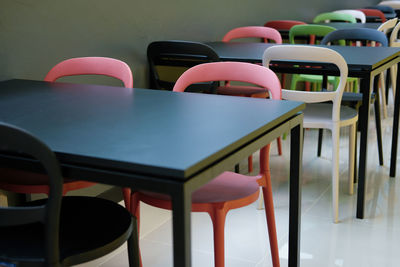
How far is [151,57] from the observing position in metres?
3.16

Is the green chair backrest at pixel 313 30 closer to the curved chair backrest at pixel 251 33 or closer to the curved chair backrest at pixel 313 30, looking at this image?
the curved chair backrest at pixel 313 30

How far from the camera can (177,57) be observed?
10.3ft

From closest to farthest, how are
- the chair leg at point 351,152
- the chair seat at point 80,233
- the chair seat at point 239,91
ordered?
1. the chair seat at point 80,233
2. the chair leg at point 351,152
3. the chair seat at point 239,91

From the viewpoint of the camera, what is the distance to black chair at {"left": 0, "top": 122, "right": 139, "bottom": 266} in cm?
119

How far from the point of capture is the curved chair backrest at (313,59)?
2582mm

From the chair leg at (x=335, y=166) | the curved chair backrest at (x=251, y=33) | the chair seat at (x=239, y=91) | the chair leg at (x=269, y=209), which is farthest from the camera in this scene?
the curved chair backrest at (x=251, y=33)

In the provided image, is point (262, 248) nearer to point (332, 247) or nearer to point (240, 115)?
point (332, 247)

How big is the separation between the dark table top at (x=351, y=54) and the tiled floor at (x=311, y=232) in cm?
75

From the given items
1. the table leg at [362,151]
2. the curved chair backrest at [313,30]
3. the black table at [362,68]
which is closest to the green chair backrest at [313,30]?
the curved chair backrest at [313,30]

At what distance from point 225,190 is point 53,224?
27.5 inches

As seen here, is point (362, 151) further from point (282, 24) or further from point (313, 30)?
point (282, 24)

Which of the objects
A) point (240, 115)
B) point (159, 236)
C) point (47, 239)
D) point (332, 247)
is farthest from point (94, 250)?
point (332, 247)

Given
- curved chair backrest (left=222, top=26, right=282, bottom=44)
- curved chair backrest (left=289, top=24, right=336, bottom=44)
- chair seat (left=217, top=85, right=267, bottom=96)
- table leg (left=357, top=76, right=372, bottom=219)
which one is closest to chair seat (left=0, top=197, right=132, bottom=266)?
table leg (left=357, top=76, right=372, bottom=219)

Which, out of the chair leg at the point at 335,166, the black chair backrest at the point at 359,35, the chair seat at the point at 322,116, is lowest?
the chair leg at the point at 335,166
